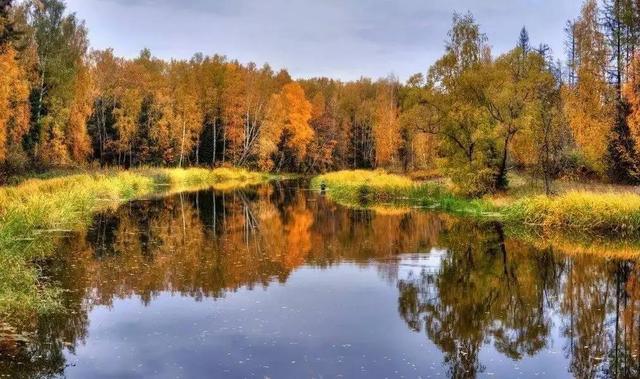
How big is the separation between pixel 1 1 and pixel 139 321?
1750cm

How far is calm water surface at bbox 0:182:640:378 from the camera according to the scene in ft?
27.8

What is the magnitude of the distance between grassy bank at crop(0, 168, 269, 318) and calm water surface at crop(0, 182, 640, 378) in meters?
0.55

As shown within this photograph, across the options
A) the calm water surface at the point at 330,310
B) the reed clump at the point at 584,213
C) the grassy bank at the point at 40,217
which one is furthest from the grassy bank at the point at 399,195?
the grassy bank at the point at 40,217

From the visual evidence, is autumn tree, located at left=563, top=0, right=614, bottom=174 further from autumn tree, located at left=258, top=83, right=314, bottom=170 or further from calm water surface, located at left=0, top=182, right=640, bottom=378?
autumn tree, located at left=258, top=83, right=314, bottom=170

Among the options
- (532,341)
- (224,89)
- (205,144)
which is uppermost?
(224,89)

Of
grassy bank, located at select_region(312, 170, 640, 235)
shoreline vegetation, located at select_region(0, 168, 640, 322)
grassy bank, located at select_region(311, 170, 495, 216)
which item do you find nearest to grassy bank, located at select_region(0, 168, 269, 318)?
shoreline vegetation, located at select_region(0, 168, 640, 322)

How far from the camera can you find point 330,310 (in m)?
11.4

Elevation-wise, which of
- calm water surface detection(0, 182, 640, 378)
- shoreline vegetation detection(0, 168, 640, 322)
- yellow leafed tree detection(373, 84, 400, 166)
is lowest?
calm water surface detection(0, 182, 640, 378)

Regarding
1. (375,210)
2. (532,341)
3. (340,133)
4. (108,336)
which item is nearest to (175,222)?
(375,210)

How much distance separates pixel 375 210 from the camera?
29688 millimetres

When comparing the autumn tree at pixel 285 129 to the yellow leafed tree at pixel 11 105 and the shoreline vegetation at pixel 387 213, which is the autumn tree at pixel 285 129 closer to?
the yellow leafed tree at pixel 11 105

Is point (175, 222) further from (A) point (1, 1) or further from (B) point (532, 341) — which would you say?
(B) point (532, 341)

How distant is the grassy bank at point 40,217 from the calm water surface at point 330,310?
0.55 metres

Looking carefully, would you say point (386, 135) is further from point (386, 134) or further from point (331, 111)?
point (331, 111)
